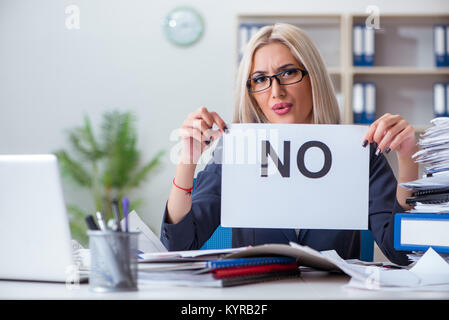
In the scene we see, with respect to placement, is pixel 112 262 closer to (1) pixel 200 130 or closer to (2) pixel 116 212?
(2) pixel 116 212

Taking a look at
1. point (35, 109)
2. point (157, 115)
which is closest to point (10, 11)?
point (35, 109)

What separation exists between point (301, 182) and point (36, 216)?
0.56m

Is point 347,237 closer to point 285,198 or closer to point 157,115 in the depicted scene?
point 285,198

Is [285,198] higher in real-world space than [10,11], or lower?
lower

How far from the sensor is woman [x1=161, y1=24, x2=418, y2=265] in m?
1.38

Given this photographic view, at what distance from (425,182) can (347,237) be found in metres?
0.56

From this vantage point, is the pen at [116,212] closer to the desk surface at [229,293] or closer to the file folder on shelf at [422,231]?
the desk surface at [229,293]

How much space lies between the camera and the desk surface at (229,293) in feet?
2.10

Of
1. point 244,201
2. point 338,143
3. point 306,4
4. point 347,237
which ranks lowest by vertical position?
point 347,237

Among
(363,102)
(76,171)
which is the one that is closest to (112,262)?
(363,102)

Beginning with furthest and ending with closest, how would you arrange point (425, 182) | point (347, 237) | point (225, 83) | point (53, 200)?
point (225, 83)
point (347, 237)
point (425, 182)
point (53, 200)

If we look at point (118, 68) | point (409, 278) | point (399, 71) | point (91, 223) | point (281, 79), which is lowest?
point (409, 278)

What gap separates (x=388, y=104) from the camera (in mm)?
A: 3504

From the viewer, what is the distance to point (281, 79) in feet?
5.32
